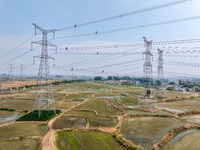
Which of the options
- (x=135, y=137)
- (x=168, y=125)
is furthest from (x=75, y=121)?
(x=168, y=125)

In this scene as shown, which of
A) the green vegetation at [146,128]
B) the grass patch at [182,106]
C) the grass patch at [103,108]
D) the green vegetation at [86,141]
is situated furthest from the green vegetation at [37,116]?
the grass patch at [182,106]

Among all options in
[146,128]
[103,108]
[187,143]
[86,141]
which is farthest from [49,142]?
[103,108]

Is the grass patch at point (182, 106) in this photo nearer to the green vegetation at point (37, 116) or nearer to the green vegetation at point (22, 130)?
the green vegetation at point (37, 116)

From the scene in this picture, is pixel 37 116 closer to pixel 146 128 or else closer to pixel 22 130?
pixel 22 130

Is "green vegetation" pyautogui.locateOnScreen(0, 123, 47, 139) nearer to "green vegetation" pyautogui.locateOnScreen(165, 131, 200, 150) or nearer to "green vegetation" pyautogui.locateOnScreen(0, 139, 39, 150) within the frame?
"green vegetation" pyautogui.locateOnScreen(0, 139, 39, 150)

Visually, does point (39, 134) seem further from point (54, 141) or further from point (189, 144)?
point (189, 144)
